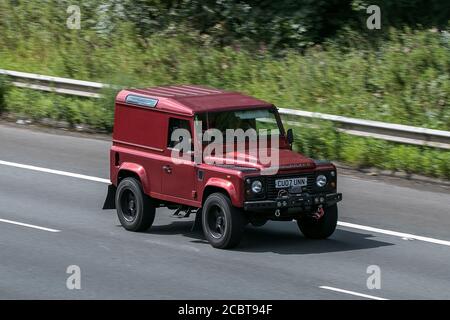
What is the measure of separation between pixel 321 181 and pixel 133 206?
2.78 meters

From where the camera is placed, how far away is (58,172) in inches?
758

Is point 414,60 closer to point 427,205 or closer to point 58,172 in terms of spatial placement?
point 427,205

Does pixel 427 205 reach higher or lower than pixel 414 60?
lower

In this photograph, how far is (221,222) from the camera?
1409 centimetres

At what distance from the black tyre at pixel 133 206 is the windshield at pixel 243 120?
1413 millimetres

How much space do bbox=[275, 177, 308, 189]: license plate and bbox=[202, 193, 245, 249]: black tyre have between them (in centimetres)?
62

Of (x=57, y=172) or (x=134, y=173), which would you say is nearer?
(x=134, y=173)

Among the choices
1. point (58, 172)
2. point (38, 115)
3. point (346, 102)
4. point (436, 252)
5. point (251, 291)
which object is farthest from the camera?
point (38, 115)

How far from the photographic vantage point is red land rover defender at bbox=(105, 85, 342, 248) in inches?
545

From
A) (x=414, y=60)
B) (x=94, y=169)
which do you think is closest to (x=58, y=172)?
(x=94, y=169)

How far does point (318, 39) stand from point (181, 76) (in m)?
3.88

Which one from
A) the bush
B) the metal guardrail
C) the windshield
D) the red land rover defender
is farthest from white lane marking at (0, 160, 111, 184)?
the windshield

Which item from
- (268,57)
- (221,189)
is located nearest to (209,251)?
(221,189)

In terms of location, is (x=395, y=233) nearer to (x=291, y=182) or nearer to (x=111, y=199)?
(x=291, y=182)
